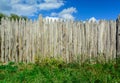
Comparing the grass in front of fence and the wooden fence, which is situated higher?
the wooden fence

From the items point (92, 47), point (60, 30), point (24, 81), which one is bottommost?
point (24, 81)

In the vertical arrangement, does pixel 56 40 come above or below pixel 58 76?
above

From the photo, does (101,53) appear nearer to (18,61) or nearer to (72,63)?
(72,63)

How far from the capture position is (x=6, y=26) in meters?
11.1

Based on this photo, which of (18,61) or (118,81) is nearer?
(118,81)

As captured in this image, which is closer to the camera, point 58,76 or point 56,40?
point 58,76

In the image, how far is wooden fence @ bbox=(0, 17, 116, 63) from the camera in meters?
10.7

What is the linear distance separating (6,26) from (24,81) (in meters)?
4.72

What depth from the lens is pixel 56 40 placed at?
421 inches

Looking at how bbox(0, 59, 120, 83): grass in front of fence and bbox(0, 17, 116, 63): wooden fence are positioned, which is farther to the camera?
bbox(0, 17, 116, 63): wooden fence

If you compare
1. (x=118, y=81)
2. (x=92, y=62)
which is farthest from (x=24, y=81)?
(x=92, y=62)

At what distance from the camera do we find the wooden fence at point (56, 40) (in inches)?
420

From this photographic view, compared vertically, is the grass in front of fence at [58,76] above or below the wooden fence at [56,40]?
below

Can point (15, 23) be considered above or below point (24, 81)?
above
